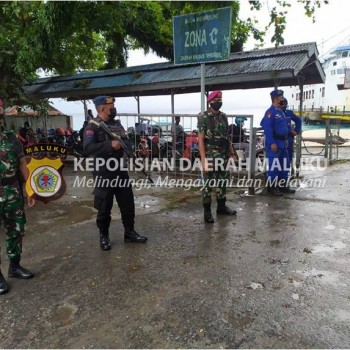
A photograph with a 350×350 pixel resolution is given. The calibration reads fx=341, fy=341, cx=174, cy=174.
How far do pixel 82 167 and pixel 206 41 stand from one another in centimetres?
662

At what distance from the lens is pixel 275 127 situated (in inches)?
238

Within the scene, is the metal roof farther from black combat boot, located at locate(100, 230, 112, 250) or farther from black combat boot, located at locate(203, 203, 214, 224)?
black combat boot, located at locate(100, 230, 112, 250)

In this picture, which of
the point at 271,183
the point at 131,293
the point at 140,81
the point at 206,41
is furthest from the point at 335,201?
the point at 140,81

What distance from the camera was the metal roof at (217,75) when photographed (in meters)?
7.87

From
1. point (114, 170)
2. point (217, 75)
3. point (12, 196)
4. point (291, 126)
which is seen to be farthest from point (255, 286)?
point (217, 75)

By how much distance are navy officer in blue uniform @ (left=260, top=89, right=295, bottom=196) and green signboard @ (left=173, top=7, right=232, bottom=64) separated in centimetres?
148

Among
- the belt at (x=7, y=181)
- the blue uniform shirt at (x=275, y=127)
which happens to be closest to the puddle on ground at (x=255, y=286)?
the belt at (x=7, y=181)

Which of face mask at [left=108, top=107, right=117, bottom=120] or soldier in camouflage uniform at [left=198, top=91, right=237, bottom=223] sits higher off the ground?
face mask at [left=108, top=107, right=117, bottom=120]

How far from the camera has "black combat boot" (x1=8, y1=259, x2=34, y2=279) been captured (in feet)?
10.8

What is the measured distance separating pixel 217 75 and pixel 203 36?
3.76m

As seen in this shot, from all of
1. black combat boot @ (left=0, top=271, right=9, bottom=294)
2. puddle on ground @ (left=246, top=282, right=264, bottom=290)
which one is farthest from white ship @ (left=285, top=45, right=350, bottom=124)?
black combat boot @ (left=0, top=271, right=9, bottom=294)

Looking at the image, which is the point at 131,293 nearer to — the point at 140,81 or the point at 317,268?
the point at 317,268

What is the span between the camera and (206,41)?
518 centimetres

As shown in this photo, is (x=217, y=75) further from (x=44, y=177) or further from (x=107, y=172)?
(x=107, y=172)
